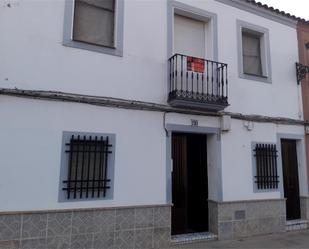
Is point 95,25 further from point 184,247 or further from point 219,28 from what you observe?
point 184,247

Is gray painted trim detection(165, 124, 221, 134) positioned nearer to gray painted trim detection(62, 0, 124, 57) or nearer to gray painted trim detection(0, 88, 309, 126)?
gray painted trim detection(0, 88, 309, 126)

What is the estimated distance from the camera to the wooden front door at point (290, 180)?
8.27 m

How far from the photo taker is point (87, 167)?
217 inches

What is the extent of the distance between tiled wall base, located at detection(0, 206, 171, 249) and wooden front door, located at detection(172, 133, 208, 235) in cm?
82

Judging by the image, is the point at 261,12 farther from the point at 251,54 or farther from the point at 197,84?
the point at 197,84

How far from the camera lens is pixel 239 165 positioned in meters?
7.15

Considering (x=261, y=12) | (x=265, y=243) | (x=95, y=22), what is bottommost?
(x=265, y=243)

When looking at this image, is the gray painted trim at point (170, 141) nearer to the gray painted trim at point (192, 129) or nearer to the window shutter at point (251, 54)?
the gray painted trim at point (192, 129)

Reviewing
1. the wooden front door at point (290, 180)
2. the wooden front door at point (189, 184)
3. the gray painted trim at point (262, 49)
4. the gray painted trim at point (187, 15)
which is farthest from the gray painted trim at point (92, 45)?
the wooden front door at point (290, 180)

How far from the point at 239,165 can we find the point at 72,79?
172 inches

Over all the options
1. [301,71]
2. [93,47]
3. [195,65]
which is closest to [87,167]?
[93,47]

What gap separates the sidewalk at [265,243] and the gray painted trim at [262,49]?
13.0 ft

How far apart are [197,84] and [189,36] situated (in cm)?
135

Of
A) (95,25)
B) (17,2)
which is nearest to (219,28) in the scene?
(95,25)
